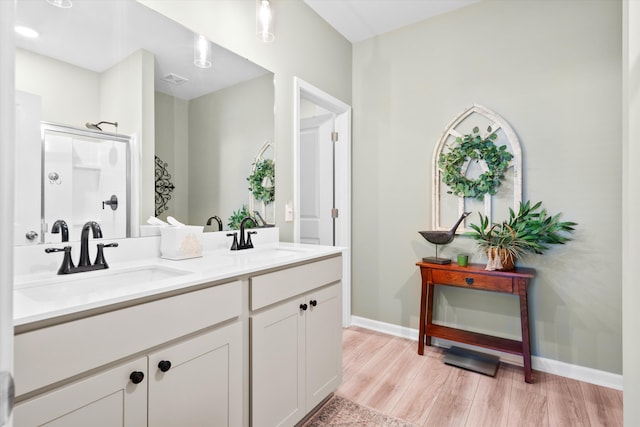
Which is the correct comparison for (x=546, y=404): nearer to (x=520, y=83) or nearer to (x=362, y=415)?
(x=362, y=415)

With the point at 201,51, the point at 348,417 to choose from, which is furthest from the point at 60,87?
the point at 348,417

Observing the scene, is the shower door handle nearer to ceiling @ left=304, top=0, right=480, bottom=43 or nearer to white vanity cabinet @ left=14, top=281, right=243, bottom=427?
white vanity cabinet @ left=14, top=281, right=243, bottom=427

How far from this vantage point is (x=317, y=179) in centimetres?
323

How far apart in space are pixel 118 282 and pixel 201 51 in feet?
4.22

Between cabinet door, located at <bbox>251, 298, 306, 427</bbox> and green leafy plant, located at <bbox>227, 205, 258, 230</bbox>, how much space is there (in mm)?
673

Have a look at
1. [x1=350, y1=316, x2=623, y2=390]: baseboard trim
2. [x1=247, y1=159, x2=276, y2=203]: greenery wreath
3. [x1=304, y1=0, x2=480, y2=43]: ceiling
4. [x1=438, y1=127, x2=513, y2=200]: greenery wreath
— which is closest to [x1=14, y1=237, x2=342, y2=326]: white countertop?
[x1=247, y1=159, x2=276, y2=203]: greenery wreath

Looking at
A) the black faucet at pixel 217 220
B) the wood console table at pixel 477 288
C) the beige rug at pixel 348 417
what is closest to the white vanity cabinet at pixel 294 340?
the beige rug at pixel 348 417

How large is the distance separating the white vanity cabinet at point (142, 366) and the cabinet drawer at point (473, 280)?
65.3 inches

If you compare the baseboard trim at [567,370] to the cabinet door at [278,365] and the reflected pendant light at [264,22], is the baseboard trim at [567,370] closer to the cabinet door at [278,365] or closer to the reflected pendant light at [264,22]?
the cabinet door at [278,365]

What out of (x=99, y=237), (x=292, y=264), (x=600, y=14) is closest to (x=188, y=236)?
(x=99, y=237)

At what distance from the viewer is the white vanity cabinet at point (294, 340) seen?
1.38 meters

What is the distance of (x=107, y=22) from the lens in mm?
1393

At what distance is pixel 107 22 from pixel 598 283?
10.2 feet

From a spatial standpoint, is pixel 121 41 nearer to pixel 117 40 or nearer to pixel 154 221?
pixel 117 40
